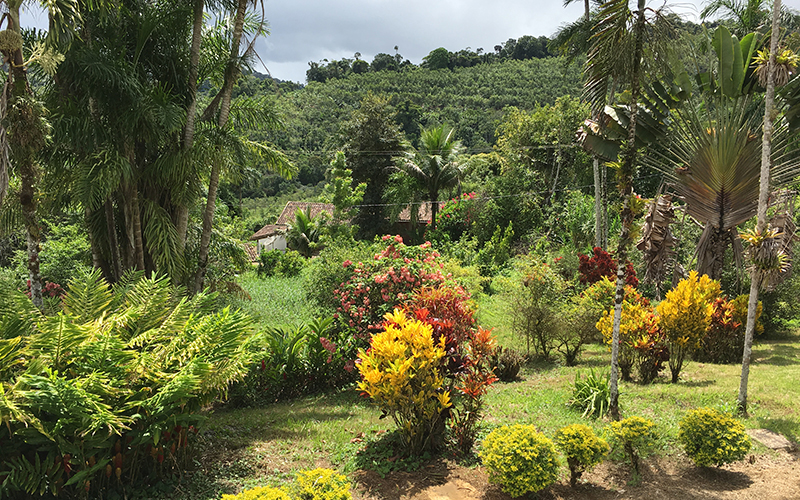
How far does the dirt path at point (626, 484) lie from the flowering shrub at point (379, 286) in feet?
12.9

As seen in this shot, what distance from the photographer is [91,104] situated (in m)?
8.88

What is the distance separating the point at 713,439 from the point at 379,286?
19.7 ft

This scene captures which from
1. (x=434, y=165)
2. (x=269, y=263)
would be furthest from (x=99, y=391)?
(x=434, y=165)

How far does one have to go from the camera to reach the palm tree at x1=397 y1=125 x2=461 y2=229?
1198 inches

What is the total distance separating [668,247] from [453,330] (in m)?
6.86

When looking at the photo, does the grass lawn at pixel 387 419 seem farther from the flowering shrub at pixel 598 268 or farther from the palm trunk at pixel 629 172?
the flowering shrub at pixel 598 268

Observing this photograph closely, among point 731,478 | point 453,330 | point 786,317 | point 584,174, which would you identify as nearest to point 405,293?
point 453,330

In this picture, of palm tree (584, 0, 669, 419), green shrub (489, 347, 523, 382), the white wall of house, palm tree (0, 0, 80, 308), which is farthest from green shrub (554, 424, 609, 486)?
the white wall of house

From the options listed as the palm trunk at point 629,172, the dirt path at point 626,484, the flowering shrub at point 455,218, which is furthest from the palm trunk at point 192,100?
the flowering shrub at point 455,218

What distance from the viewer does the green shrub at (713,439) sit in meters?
5.23

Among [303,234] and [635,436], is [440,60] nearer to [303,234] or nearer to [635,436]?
[303,234]

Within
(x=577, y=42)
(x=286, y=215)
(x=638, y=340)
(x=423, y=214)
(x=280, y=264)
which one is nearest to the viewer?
(x=638, y=340)

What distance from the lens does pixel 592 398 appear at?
7.14m

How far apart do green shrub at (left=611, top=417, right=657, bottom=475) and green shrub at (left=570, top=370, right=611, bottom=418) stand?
5.19ft
